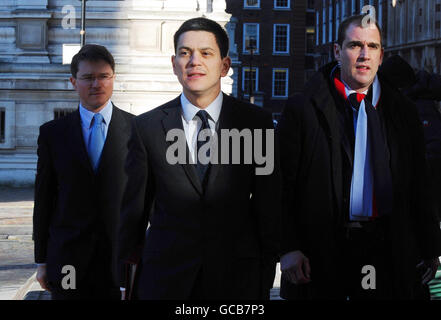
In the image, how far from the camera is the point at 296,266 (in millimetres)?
5184

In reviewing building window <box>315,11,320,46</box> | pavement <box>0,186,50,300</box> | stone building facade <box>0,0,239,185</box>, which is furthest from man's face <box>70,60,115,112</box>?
building window <box>315,11,320,46</box>

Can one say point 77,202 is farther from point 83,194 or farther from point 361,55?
point 361,55

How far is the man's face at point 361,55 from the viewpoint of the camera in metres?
5.33

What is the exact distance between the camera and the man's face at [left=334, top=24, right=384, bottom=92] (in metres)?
5.33

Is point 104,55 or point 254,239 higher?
point 104,55

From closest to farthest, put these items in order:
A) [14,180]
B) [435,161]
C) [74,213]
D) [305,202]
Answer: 1. [305,202]
2. [74,213]
3. [435,161]
4. [14,180]

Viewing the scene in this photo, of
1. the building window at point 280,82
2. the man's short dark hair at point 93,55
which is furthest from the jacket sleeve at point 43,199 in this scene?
the building window at point 280,82

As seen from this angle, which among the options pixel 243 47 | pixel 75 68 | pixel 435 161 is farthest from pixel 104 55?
pixel 243 47

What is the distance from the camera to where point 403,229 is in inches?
205

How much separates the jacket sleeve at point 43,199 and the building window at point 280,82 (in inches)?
2900

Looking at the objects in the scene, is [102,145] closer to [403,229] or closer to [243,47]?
[403,229]

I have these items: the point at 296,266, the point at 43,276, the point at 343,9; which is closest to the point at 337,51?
the point at 296,266

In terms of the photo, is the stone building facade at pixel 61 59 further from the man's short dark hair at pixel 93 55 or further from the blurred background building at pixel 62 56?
the man's short dark hair at pixel 93 55
